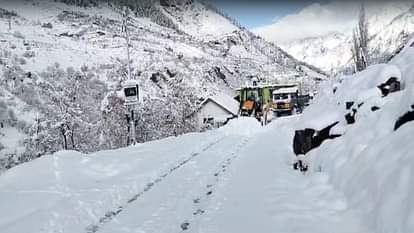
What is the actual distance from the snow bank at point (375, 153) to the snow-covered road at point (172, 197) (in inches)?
13.3

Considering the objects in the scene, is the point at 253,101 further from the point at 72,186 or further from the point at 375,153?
the point at 375,153

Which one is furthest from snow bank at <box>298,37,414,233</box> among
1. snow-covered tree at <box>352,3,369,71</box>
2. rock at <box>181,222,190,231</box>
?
snow-covered tree at <box>352,3,369,71</box>

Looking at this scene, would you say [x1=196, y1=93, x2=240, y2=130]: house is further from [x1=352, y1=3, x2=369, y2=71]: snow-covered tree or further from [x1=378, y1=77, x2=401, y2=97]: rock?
[x1=378, y1=77, x2=401, y2=97]: rock

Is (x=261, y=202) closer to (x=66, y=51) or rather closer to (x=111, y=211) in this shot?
(x=111, y=211)

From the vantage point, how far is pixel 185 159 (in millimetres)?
13680

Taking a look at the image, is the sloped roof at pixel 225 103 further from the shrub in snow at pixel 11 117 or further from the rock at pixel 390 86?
the rock at pixel 390 86

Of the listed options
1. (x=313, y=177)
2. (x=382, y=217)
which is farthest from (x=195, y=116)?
(x=382, y=217)

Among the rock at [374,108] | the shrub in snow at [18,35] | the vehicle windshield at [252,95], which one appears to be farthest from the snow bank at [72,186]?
the shrub in snow at [18,35]

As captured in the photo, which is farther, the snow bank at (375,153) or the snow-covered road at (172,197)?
the snow-covered road at (172,197)

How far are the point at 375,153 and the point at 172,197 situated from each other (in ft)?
12.5

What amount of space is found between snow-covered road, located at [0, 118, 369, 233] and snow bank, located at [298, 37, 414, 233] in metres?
0.34

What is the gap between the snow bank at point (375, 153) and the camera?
17.3ft

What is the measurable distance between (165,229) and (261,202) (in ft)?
6.86

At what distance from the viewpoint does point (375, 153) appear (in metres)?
7.06
